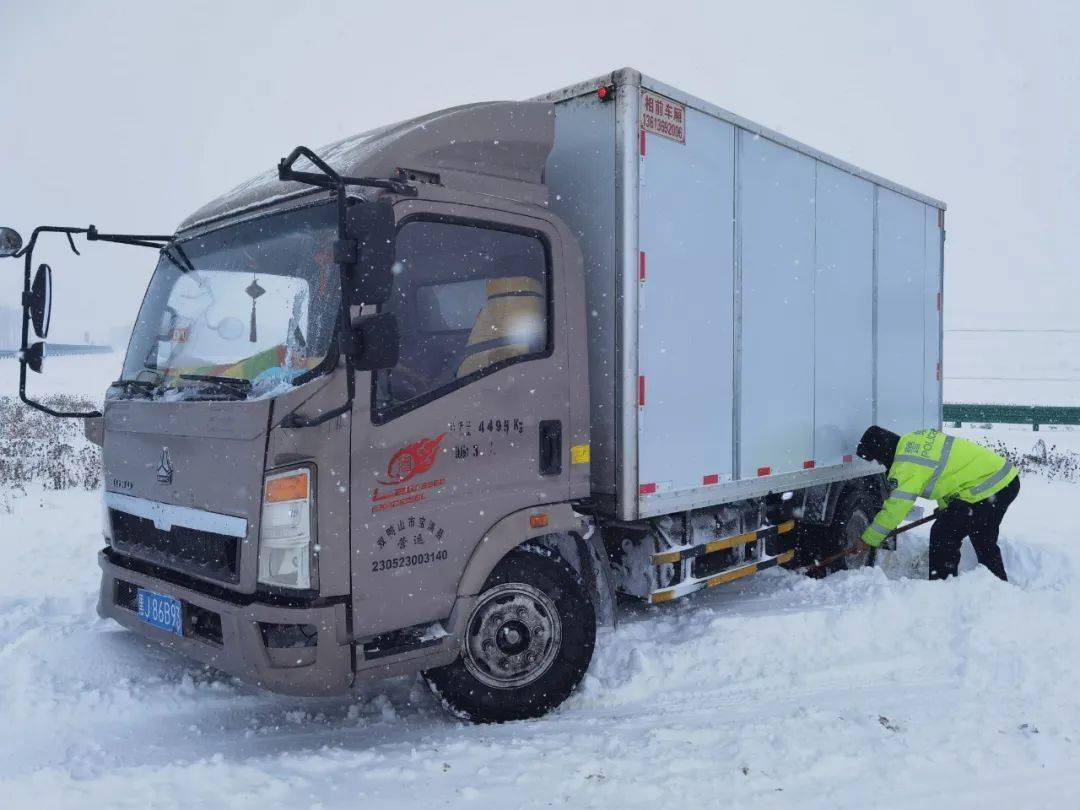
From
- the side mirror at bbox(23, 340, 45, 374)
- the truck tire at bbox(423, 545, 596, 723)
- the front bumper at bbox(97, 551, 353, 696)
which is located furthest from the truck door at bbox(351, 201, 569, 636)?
the side mirror at bbox(23, 340, 45, 374)

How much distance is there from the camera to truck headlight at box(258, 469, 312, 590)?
3.42m

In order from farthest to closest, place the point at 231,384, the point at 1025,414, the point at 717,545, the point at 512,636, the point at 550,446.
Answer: the point at 1025,414, the point at 717,545, the point at 550,446, the point at 512,636, the point at 231,384

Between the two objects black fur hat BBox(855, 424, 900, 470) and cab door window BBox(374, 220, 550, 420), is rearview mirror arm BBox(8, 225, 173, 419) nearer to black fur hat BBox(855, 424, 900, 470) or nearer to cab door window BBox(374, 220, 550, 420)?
cab door window BBox(374, 220, 550, 420)

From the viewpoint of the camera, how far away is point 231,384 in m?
3.69

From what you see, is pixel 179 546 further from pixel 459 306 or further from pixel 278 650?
pixel 459 306

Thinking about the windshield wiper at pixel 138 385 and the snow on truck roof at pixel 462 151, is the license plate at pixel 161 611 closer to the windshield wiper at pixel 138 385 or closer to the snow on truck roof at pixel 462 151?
the windshield wiper at pixel 138 385

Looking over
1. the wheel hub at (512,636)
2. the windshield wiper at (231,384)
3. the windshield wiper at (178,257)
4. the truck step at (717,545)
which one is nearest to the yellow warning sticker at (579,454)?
the wheel hub at (512,636)

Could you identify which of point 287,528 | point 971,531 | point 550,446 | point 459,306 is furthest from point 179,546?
point 971,531

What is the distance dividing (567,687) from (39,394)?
77.7ft

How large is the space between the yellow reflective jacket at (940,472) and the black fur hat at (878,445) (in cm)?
14

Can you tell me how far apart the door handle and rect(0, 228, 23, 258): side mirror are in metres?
2.76

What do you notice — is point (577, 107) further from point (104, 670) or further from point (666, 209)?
point (104, 670)

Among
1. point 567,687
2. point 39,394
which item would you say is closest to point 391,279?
point 567,687

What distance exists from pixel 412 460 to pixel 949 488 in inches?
176
